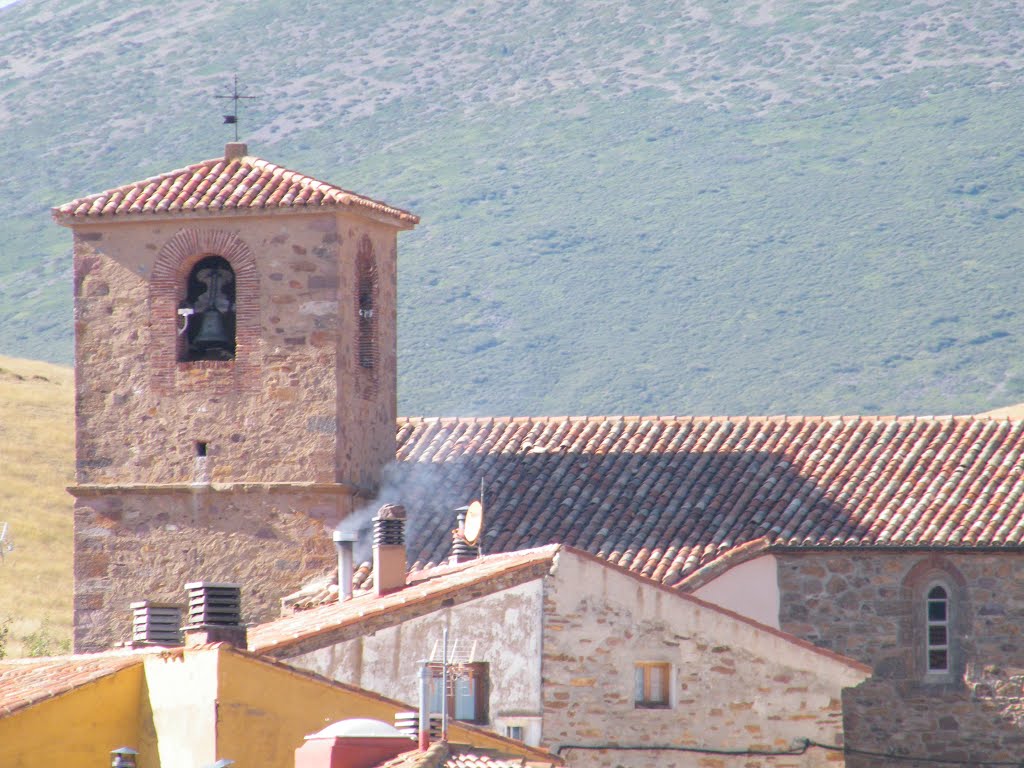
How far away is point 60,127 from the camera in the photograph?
133 metres

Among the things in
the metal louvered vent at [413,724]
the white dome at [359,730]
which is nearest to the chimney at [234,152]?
the metal louvered vent at [413,724]

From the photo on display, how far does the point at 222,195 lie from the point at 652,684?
10.6 metres

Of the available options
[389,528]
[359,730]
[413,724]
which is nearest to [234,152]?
[389,528]

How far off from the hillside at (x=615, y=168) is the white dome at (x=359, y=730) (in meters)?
67.6

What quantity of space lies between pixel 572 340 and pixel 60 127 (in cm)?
4634

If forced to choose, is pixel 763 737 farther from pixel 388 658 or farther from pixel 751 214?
pixel 751 214

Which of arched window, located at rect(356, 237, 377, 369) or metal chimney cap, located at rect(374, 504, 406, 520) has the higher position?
arched window, located at rect(356, 237, 377, 369)

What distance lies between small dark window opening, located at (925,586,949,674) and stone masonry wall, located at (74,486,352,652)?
723 cm

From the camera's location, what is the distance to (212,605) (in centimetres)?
2072

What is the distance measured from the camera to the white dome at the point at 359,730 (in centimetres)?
1759

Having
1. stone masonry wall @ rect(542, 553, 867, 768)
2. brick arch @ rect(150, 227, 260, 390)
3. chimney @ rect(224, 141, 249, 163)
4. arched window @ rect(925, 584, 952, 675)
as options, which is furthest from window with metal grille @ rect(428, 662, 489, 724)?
chimney @ rect(224, 141, 249, 163)

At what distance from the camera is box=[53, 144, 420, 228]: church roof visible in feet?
100

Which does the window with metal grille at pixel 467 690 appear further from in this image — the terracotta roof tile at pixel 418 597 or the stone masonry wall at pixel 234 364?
the stone masonry wall at pixel 234 364

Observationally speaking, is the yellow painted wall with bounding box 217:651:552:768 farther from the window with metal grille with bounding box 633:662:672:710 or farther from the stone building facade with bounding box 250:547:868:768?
the window with metal grille with bounding box 633:662:672:710
